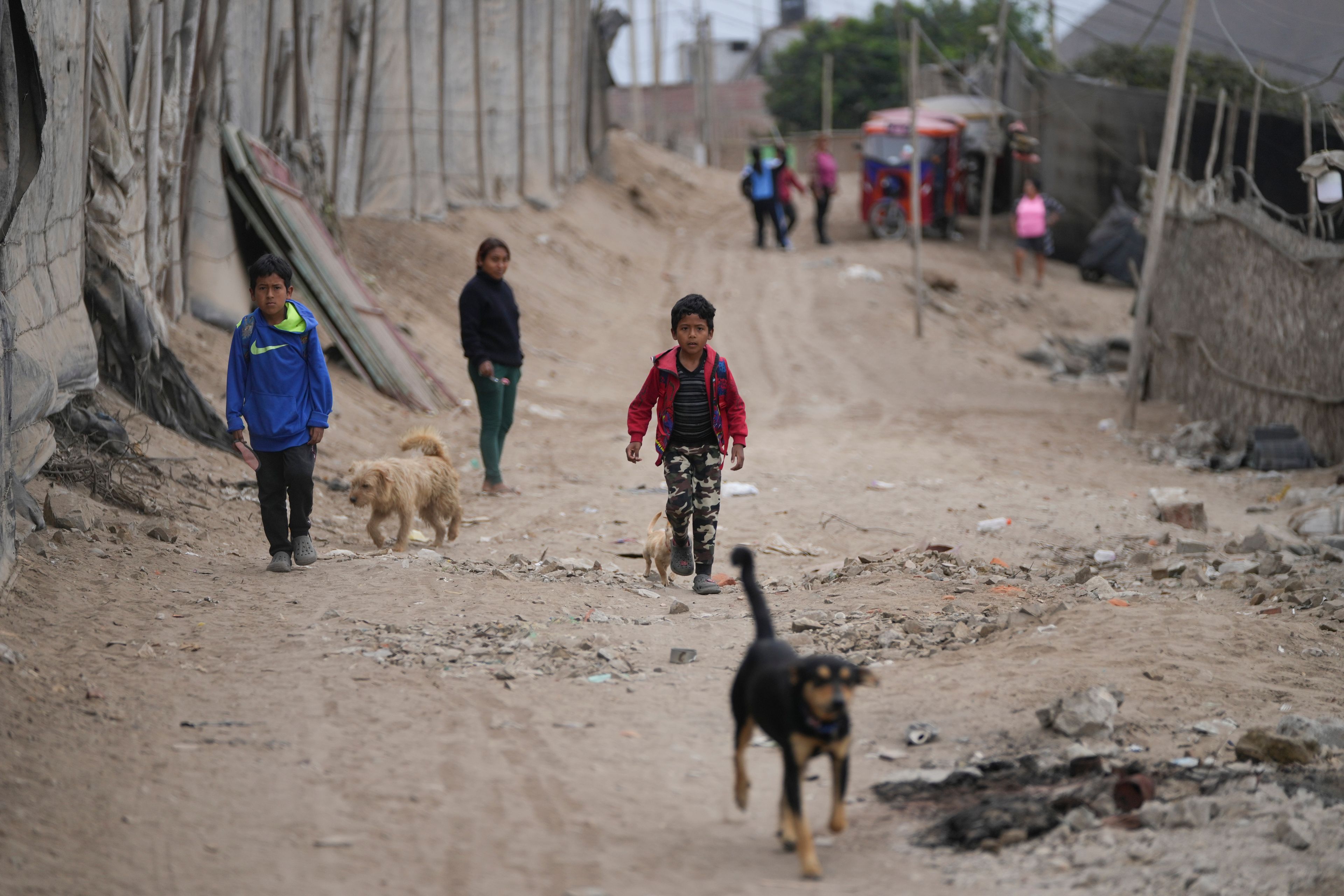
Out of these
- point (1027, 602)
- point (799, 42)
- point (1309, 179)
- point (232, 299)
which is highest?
point (799, 42)

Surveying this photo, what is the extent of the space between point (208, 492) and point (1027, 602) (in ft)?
15.1

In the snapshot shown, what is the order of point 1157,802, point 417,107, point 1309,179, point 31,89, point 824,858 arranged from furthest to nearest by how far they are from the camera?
point 417,107 < point 1309,179 < point 31,89 < point 1157,802 < point 824,858

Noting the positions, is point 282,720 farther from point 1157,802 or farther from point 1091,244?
point 1091,244

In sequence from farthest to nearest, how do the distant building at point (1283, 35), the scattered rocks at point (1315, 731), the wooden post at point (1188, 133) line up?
the wooden post at point (1188, 133)
the distant building at point (1283, 35)
the scattered rocks at point (1315, 731)

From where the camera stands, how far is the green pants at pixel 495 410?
8320 mm

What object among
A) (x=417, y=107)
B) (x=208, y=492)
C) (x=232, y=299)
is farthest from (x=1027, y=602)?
(x=417, y=107)

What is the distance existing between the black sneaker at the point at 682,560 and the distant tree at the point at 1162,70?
13268mm

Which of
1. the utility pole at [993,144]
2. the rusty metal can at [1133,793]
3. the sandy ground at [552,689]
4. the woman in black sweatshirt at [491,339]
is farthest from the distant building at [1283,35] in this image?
the rusty metal can at [1133,793]

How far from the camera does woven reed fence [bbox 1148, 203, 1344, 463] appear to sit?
10211 mm

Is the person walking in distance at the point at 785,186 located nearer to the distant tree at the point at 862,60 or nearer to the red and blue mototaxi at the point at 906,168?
the red and blue mototaxi at the point at 906,168

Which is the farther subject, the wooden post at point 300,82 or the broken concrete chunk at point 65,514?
the wooden post at point 300,82

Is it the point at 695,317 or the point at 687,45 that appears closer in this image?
the point at 695,317

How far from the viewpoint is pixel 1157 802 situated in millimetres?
3488

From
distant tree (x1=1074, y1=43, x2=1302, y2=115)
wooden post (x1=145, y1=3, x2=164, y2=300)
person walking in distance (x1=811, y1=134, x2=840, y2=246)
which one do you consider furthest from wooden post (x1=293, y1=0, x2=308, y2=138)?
person walking in distance (x1=811, y1=134, x2=840, y2=246)
